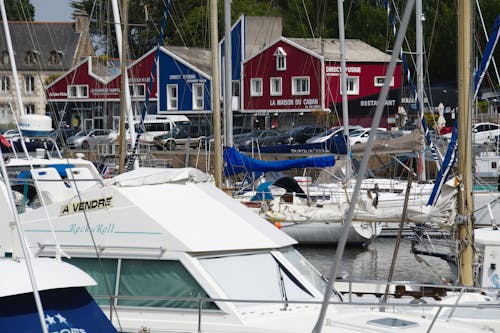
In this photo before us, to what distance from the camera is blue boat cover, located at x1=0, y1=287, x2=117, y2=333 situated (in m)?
7.69

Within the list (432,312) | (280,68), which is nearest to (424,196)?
(432,312)

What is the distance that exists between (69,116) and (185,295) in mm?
61925

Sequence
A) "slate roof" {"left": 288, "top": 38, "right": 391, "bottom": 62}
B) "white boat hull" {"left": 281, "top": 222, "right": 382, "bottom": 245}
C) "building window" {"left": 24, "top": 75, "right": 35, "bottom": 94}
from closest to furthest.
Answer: "white boat hull" {"left": 281, "top": 222, "right": 382, "bottom": 245}, "slate roof" {"left": 288, "top": 38, "right": 391, "bottom": 62}, "building window" {"left": 24, "top": 75, "right": 35, "bottom": 94}

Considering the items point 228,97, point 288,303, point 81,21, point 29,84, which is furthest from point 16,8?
point 81,21

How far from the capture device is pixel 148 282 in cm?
1059

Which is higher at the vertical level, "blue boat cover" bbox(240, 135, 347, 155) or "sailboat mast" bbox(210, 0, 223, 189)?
"sailboat mast" bbox(210, 0, 223, 189)

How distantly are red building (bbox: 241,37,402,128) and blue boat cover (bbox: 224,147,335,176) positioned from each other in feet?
98.2

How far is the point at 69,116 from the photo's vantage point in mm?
71062

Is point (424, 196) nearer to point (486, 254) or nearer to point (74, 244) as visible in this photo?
point (486, 254)

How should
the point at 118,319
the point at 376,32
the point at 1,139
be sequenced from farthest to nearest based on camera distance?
the point at 376,32, the point at 1,139, the point at 118,319

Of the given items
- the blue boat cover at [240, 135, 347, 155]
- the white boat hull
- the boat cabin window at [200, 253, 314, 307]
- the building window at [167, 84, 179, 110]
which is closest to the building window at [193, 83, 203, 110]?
the building window at [167, 84, 179, 110]

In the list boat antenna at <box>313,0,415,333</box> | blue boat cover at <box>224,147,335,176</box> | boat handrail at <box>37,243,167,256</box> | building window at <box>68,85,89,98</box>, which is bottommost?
building window at <box>68,85,89,98</box>

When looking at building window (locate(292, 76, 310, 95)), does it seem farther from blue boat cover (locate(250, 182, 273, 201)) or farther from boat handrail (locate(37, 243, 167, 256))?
boat handrail (locate(37, 243, 167, 256))

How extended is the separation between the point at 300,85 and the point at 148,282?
48.9 m
